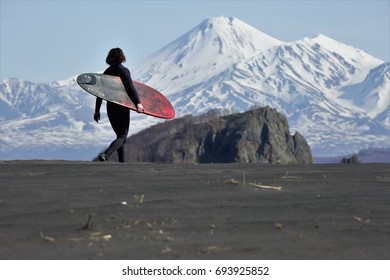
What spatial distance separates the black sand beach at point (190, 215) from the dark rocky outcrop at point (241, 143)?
73.0 m

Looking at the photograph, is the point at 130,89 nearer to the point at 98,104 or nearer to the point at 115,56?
the point at 115,56

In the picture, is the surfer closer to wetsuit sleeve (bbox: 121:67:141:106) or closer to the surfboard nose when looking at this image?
wetsuit sleeve (bbox: 121:67:141:106)

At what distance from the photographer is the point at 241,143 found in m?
85.8

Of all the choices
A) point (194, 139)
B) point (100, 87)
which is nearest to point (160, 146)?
point (194, 139)

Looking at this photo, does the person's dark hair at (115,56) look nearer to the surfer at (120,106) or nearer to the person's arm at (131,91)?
the surfer at (120,106)

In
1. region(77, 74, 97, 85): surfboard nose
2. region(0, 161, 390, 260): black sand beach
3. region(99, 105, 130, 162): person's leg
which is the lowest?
region(0, 161, 390, 260): black sand beach

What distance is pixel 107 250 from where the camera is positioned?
685cm

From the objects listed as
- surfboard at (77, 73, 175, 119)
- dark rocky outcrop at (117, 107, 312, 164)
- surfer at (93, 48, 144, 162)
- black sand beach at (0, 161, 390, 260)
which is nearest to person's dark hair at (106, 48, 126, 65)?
surfer at (93, 48, 144, 162)

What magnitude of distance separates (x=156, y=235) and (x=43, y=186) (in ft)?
8.88

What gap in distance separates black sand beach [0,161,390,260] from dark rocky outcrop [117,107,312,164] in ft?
240

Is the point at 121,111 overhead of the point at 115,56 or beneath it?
beneath

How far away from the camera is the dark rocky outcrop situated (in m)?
87.3

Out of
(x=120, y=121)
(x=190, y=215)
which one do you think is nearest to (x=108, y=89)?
(x=120, y=121)

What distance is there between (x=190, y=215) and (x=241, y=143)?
77.5 meters
